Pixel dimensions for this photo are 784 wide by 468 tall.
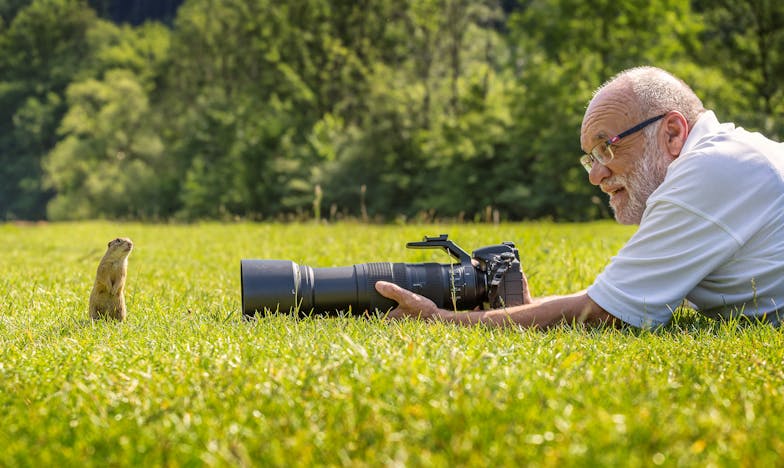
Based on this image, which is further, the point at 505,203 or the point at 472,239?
the point at 505,203

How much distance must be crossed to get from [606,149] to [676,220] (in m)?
0.63

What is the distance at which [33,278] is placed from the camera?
5914 mm

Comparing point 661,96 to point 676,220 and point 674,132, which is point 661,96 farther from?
point 676,220

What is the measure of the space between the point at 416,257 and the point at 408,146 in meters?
25.8

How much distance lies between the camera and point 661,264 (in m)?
3.27

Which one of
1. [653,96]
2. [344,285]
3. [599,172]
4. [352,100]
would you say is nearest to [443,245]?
[344,285]

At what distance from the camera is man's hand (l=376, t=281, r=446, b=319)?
3.63 meters

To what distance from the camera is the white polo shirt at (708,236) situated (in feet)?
10.5

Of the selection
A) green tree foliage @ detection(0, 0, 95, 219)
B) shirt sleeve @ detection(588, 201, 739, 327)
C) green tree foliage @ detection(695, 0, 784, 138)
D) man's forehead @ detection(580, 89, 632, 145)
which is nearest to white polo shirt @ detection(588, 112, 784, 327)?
shirt sleeve @ detection(588, 201, 739, 327)

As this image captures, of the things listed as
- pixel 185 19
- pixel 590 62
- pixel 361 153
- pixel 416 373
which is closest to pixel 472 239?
pixel 416 373

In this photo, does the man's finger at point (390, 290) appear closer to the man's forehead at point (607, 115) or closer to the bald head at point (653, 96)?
the man's forehead at point (607, 115)

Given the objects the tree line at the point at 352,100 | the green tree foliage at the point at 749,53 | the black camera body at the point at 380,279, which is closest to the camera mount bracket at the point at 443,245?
the black camera body at the point at 380,279

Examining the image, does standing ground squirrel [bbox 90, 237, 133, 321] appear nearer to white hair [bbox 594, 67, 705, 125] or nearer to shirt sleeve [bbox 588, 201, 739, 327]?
shirt sleeve [bbox 588, 201, 739, 327]

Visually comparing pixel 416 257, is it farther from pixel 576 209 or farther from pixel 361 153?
pixel 361 153
